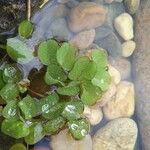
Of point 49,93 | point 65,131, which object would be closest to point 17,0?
point 49,93

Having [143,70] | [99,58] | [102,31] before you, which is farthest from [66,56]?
[143,70]

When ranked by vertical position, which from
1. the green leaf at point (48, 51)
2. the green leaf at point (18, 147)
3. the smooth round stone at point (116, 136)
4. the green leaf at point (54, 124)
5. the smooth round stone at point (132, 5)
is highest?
the smooth round stone at point (132, 5)

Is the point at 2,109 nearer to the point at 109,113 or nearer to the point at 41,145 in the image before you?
the point at 41,145

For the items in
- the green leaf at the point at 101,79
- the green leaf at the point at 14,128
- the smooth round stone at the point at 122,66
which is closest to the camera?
the green leaf at the point at 14,128

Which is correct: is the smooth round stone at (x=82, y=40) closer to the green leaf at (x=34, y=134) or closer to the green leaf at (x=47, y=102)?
the green leaf at (x=47, y=102)

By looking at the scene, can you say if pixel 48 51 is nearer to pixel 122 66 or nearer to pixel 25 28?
pixel 25 28

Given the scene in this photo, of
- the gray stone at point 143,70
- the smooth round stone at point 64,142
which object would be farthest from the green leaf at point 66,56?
the gray stone at point 143,70

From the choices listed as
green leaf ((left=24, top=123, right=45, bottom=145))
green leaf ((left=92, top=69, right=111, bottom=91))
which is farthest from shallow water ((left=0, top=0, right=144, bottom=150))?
green leaf ((left=92, top=69, right=111, bottom=91))
